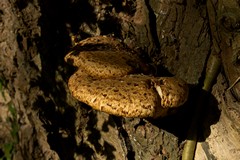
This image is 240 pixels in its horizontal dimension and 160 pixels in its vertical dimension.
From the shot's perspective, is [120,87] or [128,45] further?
[128,45]

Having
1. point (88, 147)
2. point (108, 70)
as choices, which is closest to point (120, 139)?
point (88, 147)

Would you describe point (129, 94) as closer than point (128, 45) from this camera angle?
Yes

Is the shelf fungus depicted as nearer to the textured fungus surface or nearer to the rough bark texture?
the textured fungus surface

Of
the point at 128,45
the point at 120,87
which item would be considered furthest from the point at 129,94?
the point at 128,45

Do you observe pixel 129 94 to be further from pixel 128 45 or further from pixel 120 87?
pixel 128 45

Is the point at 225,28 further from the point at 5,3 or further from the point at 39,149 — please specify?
the point at 39,149

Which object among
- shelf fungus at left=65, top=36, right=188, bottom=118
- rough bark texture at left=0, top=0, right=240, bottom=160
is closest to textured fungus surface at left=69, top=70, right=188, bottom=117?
shelf fungus at left=65, top=36, right=188, bottom=118
